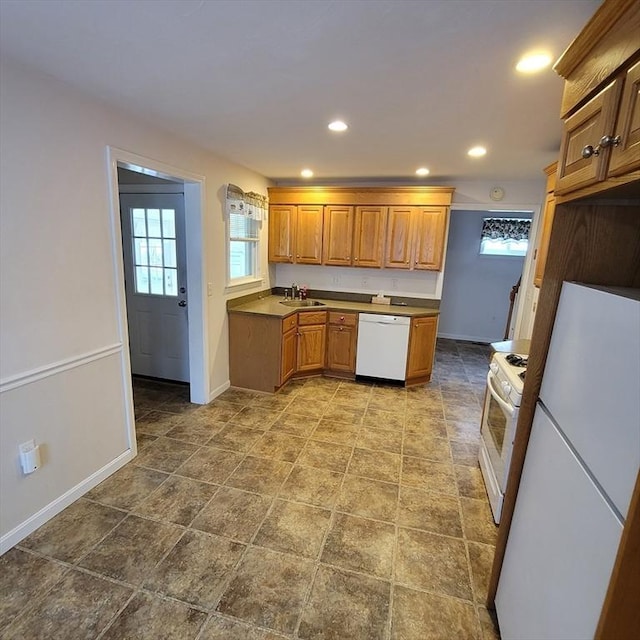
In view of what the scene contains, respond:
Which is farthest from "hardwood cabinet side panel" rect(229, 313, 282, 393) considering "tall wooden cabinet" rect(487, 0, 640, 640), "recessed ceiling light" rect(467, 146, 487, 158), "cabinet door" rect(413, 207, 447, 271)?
"tall wooden cabinet" rect(487, 0, 640, 640)

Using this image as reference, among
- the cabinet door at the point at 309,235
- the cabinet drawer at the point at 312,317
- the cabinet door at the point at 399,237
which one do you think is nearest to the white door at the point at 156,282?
the cabinet drawer at the point at 312,317

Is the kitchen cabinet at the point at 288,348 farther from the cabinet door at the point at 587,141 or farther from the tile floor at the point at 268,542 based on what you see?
the cabinet door at the point at 587,141

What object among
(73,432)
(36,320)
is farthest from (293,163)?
(73,432)

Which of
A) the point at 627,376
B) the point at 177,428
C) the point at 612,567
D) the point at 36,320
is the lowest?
the point at 177,428

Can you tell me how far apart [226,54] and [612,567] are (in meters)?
2.18

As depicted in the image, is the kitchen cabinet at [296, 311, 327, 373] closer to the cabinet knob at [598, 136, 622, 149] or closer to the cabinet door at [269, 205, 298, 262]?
the cabinet door at [269, 205, 298, 262]

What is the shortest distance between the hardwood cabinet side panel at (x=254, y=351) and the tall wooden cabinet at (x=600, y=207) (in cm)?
262

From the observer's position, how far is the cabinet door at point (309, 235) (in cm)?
437

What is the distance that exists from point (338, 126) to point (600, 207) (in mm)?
1735

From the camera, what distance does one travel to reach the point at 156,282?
375cm

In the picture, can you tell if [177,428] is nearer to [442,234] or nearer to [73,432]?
[73,432]

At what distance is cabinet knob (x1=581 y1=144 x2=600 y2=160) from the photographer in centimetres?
99

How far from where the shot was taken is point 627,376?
0.84 m

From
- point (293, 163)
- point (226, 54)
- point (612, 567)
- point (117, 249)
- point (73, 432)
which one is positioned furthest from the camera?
point (293, 163)
